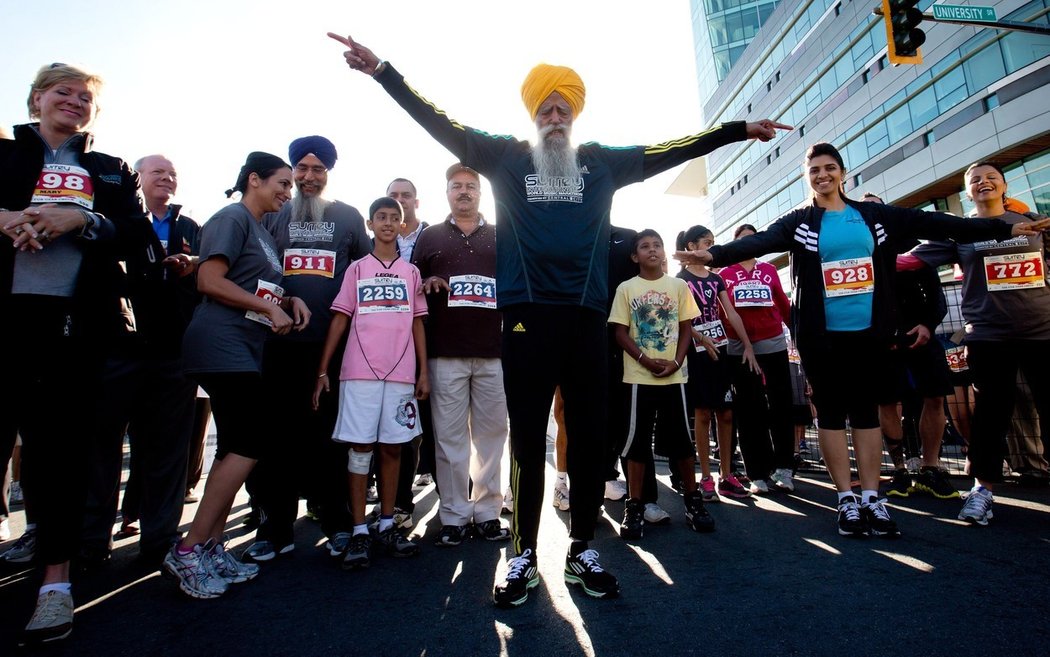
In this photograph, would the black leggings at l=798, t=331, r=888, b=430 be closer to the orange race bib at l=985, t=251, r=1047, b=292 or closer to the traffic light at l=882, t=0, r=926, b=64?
the orange race bib at l=985, t=251, r=1047, b=292

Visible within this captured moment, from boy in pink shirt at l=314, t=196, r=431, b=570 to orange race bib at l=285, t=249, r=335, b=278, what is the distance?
0.56 ft

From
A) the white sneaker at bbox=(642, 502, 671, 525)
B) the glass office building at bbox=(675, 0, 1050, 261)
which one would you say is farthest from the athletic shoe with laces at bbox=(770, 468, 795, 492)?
the glass office building at bbox=(675, 0, 1050, 261)

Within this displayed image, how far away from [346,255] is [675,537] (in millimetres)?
2642

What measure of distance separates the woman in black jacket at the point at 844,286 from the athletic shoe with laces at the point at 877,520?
0.02 meters

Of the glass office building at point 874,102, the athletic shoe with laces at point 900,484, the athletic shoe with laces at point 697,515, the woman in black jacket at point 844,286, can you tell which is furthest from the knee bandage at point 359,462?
the glass office building at point 874,102

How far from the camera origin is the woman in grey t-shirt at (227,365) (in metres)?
2.58

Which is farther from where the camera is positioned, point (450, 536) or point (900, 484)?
point (900, 484)

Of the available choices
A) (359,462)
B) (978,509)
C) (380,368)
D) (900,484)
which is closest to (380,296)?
(380,368)

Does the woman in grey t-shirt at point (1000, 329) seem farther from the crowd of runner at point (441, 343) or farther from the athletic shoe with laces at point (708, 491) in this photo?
the athletic shoe with laces at point (708, 491)

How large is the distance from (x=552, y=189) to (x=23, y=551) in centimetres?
334

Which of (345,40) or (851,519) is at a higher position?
(345,40)

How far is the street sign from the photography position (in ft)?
26.1

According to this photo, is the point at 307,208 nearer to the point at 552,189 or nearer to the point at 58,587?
the point at 552,189

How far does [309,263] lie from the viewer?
3.60 meters
